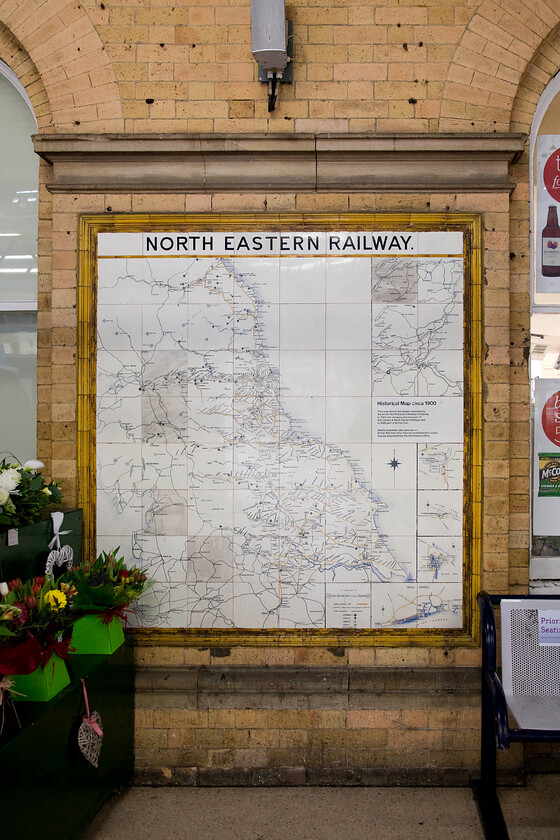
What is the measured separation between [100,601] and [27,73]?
3.05 meters

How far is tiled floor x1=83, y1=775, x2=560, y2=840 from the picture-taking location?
276 centimetres

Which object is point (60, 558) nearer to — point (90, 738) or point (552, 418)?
point (90, 738)

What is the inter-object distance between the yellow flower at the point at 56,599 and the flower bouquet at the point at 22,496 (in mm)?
448

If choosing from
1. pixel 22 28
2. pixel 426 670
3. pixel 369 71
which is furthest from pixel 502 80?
pixel 426 670

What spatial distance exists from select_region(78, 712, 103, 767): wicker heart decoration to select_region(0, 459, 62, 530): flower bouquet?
0.93 meters

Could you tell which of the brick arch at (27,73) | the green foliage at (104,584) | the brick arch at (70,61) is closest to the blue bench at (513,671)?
the green foliage at (104,584)

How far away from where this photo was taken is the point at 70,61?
3232 mm

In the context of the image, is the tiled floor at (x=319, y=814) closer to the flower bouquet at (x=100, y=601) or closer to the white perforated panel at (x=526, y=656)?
the white perforated panel at (x=526, y=656)

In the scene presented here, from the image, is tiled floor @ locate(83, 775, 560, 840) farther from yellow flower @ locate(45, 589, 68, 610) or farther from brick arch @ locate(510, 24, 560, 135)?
brick arch @ locate(510, 24, 560, 135)

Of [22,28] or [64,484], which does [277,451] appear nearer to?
[64,484]

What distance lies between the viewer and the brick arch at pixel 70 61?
127 inches

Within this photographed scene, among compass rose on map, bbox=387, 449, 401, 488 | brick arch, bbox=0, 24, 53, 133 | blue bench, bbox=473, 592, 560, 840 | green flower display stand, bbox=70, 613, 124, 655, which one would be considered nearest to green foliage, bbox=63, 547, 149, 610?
green flower display stand, bbox=70, 613, 124, 655

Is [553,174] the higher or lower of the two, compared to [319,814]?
higher

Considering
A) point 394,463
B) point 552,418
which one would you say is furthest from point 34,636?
point 552,418
